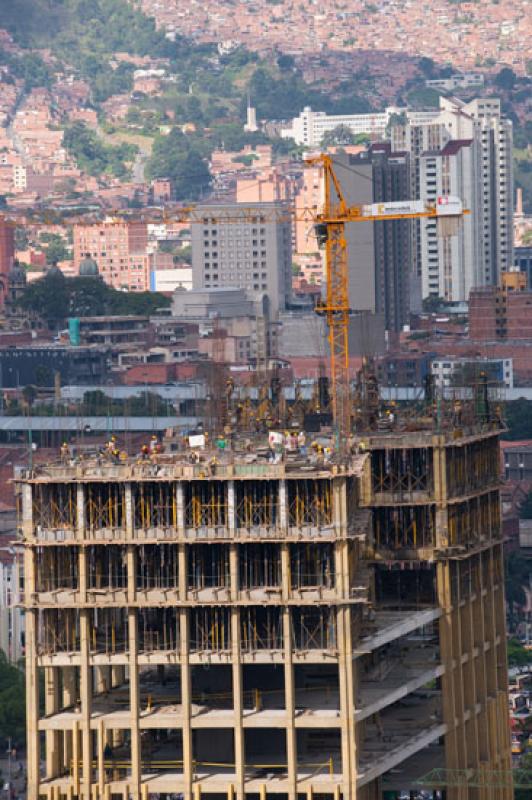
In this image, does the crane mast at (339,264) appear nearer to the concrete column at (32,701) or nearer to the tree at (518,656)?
the concrete column at (32,701)

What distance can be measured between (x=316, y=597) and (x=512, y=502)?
98.9 metres

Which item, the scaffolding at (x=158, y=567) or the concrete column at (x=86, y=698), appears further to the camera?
the concrete column at (x=86, y=698)

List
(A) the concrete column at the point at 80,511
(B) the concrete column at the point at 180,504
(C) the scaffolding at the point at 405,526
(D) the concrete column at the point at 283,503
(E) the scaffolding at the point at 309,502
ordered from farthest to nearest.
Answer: (C) the scaffolding at the point at 405,526 < (A) the concrete column at the point at 80,511 < (B) the concrete column at the point at 180,504 < (E) the scaffolding at the point at 309,502 < (D) the concrete column at the point at 283,503

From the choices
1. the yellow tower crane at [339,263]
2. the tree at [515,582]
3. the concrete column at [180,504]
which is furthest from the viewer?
the tree at [515,582]

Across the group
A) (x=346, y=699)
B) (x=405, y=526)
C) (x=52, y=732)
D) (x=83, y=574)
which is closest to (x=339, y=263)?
(x=405, y=526)

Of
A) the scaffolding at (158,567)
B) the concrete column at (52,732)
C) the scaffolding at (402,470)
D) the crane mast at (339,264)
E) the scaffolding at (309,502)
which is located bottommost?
the concrete column at (52,732)

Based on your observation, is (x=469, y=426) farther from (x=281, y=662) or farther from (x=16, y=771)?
(x=16, y=771)

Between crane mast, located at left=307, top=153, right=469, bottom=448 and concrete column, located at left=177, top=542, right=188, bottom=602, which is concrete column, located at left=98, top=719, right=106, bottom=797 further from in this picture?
crane mast, located at left=307, top=153, right=469, bottom=448

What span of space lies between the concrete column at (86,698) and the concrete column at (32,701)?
2.86 ft

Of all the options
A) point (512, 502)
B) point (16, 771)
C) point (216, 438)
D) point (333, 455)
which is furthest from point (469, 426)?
point (512, 502)

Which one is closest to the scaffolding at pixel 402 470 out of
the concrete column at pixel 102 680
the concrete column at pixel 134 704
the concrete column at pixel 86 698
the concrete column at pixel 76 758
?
the concrete column at pixel 102 680

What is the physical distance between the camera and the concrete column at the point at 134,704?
57969 mm

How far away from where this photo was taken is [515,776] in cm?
7556

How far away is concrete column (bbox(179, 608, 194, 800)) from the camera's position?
2270 inches
